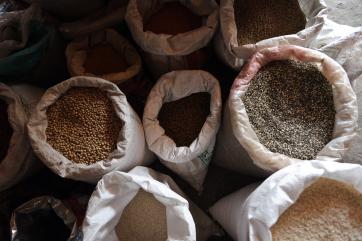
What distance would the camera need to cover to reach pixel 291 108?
100cm

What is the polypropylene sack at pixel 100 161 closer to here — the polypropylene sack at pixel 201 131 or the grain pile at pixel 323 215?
the polypropylene sack at pixel 201 131

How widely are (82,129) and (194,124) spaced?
334 mm

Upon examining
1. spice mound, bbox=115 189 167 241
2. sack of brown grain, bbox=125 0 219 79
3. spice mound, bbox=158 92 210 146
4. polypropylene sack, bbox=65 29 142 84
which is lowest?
spice mound, bbox=115 189 167 241

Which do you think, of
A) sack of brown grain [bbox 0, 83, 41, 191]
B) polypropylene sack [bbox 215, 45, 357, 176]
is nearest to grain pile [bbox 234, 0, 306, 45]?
polypropylene sack [bbox 215, 45, 357, 176]

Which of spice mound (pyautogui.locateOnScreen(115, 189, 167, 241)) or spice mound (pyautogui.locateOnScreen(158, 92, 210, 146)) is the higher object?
spice mound (pyautogui.locateOnScreen(158, 92, 210, 146))

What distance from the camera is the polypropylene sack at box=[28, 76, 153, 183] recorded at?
96cm

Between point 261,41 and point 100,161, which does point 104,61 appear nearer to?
point 100,161

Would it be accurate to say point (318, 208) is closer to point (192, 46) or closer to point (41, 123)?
point (192, 46)

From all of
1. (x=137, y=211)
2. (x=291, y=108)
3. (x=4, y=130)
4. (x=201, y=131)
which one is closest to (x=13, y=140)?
(x=4, y=130)

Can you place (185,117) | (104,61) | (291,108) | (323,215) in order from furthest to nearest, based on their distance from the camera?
1. (104,61)
2. (185,117)
3. (291,108)
4. (323,215)

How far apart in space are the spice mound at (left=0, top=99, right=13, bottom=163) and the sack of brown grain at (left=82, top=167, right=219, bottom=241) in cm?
33

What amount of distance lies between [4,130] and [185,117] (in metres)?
0.54

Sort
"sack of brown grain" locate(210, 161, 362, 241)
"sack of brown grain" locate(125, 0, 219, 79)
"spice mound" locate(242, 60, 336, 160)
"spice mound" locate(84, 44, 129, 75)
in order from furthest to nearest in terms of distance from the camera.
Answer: "spice mound" locate(84, 44, 129, 75), "sack of brown grain" locate(125, 0, 219, 79), "spice mound" locate(242, 60, 336, 160), "sack of brown grain" locate(210, 161, 362, 241)

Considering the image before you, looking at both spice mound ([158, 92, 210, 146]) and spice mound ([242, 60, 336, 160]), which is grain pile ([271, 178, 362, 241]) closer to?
spice mound ([242, 60, 336, 160])
